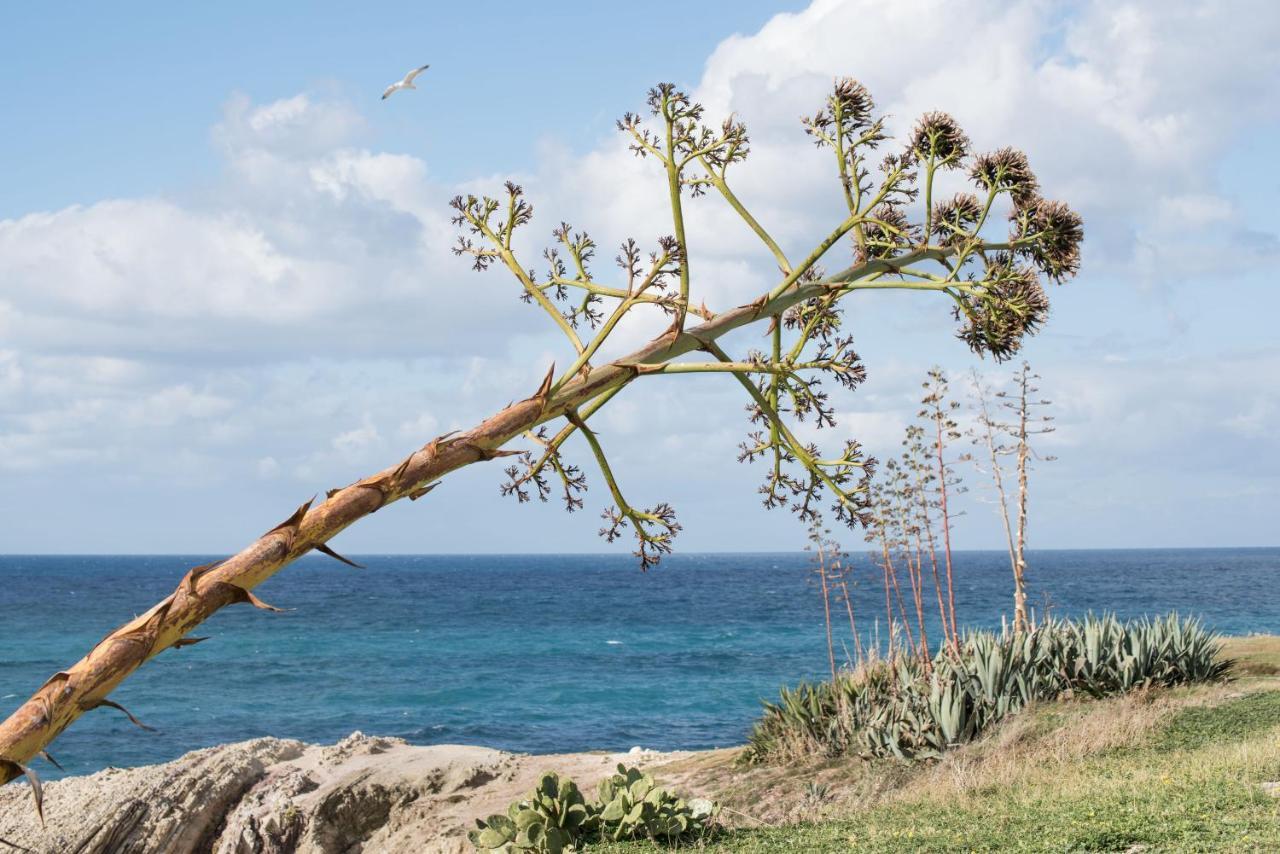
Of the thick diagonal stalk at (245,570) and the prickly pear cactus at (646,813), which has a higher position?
the thick diagonal stalk at (245,570)

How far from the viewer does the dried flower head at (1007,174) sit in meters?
5.20

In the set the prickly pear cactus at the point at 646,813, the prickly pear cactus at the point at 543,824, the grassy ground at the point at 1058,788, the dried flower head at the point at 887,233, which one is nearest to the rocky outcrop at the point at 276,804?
the grassy ground at the point at 1058,788

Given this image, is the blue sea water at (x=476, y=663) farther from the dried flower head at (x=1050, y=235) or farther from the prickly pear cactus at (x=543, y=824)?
the dried flower head at (x=1050, y=235)

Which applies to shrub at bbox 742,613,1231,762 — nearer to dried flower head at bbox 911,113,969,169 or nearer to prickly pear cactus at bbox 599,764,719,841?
prickly pear cactus at bbox 599,764,719,841

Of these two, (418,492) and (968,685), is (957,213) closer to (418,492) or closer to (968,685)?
(418,492)

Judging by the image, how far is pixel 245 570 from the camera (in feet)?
10.4

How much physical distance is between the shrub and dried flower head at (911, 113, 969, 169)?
793 cm

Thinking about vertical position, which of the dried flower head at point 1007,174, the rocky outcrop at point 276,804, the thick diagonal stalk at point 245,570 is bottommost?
the rocky outcrop at point 276,804

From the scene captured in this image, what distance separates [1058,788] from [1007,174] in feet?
19.1

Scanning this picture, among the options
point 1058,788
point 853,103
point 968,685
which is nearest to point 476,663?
point 968,685

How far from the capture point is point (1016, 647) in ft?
44.9

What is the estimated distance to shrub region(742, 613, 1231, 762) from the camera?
1195 centimetres

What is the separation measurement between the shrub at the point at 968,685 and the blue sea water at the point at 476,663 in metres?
1.96

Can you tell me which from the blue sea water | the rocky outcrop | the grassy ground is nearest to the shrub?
the grassy ground
